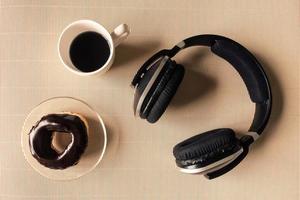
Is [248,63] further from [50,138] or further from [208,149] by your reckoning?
[50,138]

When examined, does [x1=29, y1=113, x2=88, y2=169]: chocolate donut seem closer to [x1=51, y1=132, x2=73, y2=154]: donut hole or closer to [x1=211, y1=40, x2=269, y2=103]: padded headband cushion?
[x1=51, y1=132, x2=73, y2=154]: donut hole

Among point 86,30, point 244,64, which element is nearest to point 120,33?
point 86,30

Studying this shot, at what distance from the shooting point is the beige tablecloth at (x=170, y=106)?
676mm

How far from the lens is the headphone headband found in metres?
0.64

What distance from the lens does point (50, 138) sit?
0.66 meters

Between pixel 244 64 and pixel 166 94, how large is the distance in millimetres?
116

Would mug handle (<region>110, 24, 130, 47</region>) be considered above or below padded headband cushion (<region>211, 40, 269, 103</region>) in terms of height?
above

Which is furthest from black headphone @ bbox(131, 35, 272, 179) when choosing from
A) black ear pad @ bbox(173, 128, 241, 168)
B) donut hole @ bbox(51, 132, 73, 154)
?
donut hole @ bbox(51, 132, 73, 154)

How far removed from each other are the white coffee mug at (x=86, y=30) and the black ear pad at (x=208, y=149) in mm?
150

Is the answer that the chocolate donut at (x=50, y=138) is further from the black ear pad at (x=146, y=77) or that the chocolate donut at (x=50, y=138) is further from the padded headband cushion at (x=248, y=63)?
the padded headband cushion at (x=248, y=63)

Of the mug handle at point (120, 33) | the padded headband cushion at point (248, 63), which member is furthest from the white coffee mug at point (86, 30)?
the padded headband cushion at point (248, 63)

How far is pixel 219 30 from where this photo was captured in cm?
69

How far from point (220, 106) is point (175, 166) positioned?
0.10 m

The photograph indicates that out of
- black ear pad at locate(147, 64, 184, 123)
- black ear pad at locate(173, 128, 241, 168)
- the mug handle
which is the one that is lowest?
black ear pad at locate(173, 128, 241, 168)
